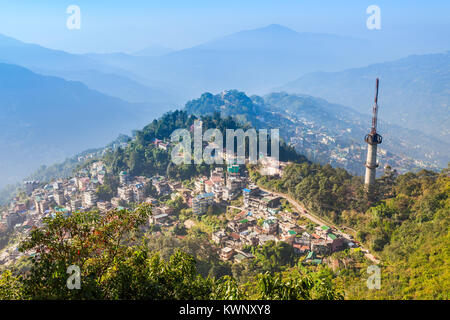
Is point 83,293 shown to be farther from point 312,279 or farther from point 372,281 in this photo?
point 372,281

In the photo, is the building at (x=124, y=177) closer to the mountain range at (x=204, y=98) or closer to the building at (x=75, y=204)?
the building at (x=75, y=204)

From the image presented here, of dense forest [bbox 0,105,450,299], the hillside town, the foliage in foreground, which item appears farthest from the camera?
the hillside town

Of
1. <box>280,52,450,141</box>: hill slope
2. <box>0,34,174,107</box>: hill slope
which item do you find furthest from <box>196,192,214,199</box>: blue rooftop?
<box>0,34,174,107</box>: hill slope

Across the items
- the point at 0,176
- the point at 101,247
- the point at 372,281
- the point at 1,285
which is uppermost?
the point at 101,247

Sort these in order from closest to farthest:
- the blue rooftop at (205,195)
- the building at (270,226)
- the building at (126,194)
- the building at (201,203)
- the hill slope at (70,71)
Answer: the building at (270,226) < the building at (201,203) < the blue rooftop at (205,195) < the building at (126,194) < the hill slope at (70,71)

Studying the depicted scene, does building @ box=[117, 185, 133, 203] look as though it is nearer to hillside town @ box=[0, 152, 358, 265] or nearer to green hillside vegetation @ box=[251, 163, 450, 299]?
hillside town @ box=[0, 152, 358, 265]

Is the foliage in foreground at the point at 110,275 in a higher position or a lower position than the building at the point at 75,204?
higher

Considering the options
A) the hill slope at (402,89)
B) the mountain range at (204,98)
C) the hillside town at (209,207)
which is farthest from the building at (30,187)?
the hill slope at (402,89)

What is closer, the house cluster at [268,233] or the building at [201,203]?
the house cluster at [268,233]

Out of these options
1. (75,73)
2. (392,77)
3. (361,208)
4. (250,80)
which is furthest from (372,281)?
(250,80)
